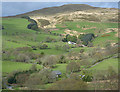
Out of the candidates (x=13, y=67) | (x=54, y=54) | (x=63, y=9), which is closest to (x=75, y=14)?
(x=63, y=9)

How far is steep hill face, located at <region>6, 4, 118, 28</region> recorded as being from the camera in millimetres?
52019

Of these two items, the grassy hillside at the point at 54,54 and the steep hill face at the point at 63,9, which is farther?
the steep hill face at the point at 63,9

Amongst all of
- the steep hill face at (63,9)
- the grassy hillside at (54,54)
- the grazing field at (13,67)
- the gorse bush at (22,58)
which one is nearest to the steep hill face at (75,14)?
the steep hill face at (63,9)

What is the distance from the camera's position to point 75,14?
182ft

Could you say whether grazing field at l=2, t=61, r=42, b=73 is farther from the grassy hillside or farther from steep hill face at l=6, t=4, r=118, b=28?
steep hill face at l=6, t=4, r=118, b=28

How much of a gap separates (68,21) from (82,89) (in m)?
46.8

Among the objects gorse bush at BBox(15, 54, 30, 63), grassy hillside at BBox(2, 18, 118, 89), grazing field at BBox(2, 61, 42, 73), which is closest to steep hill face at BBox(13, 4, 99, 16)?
grassy hillside at BBox(2, 18, 118, 89)

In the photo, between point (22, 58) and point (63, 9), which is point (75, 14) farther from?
point (22, 58)

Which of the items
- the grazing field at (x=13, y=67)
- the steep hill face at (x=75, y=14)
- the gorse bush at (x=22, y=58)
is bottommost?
the grazing field at (x=13, y=67)

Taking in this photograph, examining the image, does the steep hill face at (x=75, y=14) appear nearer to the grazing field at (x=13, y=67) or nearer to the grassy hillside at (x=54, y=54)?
the grassy hillside at (x=54, y=54)

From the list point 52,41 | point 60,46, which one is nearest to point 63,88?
point 60,46

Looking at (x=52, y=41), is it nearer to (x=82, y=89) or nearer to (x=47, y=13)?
(x=82, y=89)

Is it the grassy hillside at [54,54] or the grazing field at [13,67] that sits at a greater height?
the grassy hillside at [54,54]

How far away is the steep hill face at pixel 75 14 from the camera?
5202cm
